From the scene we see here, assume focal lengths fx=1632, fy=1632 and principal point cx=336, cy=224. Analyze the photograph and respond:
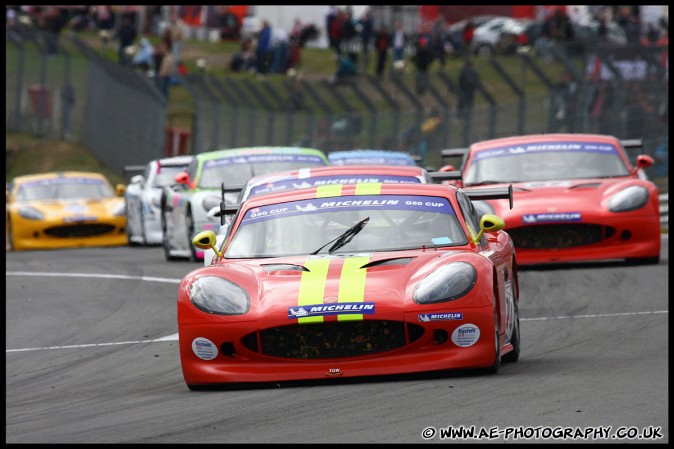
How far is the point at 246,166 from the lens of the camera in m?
17.8

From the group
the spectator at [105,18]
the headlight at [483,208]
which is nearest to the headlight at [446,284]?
the headlight at [483,208]

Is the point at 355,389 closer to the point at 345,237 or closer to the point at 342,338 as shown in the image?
the point at 342,338

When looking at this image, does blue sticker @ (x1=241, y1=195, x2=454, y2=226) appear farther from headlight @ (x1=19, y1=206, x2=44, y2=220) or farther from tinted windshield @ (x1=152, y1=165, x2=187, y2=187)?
headlight @ (x1=19, y1=206, x2=44, y2=220)

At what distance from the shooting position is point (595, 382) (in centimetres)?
782

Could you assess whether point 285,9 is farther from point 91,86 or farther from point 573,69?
point 573,69

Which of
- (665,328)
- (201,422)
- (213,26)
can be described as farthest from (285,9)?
(201,422)

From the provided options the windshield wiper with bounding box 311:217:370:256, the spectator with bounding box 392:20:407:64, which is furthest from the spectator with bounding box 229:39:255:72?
the windshield wiper with bounding box 311:217:370:256

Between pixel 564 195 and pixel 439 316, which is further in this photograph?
pixel 564 195

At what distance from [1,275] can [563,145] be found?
5852mm

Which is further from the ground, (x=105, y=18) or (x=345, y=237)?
(x=345, y=237)

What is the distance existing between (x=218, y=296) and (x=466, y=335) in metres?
1.31

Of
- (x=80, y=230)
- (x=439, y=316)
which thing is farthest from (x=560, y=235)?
(x=80, y=230)

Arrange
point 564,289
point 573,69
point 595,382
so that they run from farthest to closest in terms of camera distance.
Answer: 1. point 573,69
2. point 564,289
3. point 595,382

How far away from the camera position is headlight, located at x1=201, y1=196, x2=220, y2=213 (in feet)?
56.6
